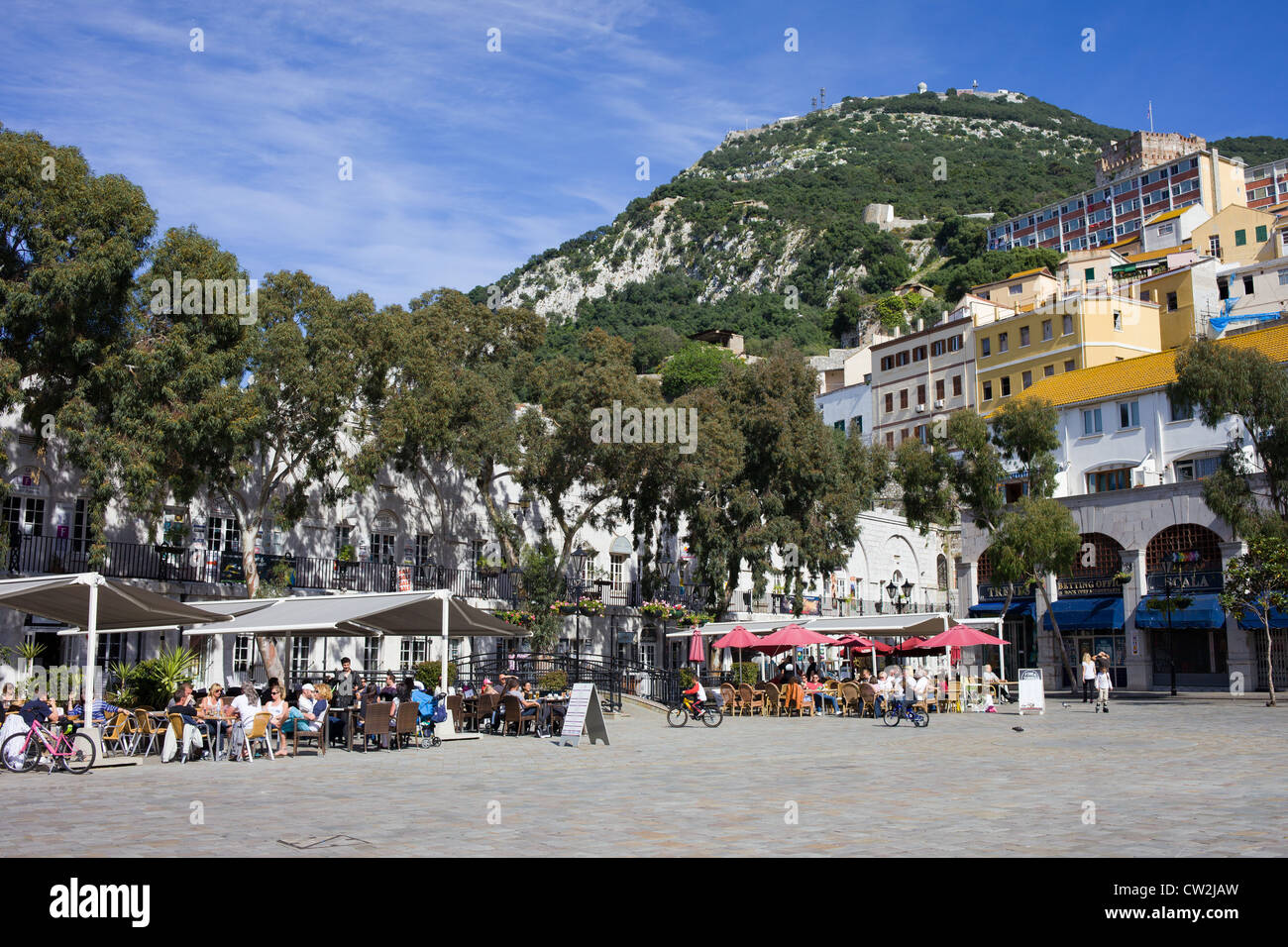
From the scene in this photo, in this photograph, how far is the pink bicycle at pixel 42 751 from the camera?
1633cm

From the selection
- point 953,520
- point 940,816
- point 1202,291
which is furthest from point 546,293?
point 940,816

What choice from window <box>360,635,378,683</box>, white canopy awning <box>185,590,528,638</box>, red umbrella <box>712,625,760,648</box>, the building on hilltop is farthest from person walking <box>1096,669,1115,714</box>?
the building on hilltop

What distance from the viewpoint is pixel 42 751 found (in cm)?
1695

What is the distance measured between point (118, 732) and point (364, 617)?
4441 mm

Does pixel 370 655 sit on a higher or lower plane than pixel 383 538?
lower

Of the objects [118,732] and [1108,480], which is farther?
[1108,480]

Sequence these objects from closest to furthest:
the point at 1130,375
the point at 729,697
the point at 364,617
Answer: the point at 364,617
the point at 729,697
the point at 1130,375

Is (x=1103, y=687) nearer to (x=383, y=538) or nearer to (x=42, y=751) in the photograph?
(x=383, y=538)

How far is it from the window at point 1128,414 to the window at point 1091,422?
1.14 meters


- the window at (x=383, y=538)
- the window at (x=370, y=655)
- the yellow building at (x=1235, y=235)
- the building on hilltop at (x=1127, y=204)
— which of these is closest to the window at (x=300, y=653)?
the window at (x=370, y=655)

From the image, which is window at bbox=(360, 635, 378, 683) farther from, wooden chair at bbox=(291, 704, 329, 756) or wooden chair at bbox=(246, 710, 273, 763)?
wooden chair at bbox=(246, 710, 273, 763)

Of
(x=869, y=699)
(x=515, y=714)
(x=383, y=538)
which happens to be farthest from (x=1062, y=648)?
(x=515, y=714)

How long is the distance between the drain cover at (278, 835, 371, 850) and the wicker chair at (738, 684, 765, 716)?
76.8 ft
